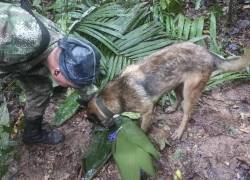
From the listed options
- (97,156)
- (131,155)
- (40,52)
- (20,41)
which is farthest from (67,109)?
(131,155)

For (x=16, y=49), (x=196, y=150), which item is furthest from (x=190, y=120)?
(x=16, y=49)

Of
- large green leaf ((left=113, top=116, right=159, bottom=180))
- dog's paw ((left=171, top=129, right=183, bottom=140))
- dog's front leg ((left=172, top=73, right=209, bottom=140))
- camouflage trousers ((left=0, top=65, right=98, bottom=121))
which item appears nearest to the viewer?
large green leaf ((left=113, top=116, right=159, bottom=180))

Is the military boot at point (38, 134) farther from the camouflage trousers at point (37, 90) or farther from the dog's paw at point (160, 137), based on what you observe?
the dog's paw at point (160, 137)

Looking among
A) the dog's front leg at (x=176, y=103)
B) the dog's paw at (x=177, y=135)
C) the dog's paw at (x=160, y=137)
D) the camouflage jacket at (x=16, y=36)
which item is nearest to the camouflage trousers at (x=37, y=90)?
the camouflage jacket at (x=16, y=36)

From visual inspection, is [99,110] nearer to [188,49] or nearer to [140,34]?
[188,49]

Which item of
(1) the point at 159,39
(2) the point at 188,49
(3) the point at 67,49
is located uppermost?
(3) the point at 67,49

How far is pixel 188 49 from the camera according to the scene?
15.6ft

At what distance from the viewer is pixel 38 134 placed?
495cm

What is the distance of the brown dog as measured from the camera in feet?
15.4

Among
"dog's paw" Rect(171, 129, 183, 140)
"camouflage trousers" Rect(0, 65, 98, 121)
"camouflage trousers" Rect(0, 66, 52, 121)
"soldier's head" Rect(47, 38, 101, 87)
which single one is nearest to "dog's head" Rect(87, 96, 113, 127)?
"camouflage trousers" Rect(0, 65, 98, 121)

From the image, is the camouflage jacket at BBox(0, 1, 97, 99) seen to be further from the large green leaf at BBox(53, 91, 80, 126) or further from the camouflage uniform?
the large green leaf at BBox(53, 91, 80, 126)

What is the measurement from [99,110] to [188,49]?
3.91 ft

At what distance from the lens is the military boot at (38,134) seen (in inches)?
189

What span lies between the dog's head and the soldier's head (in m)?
0.61
